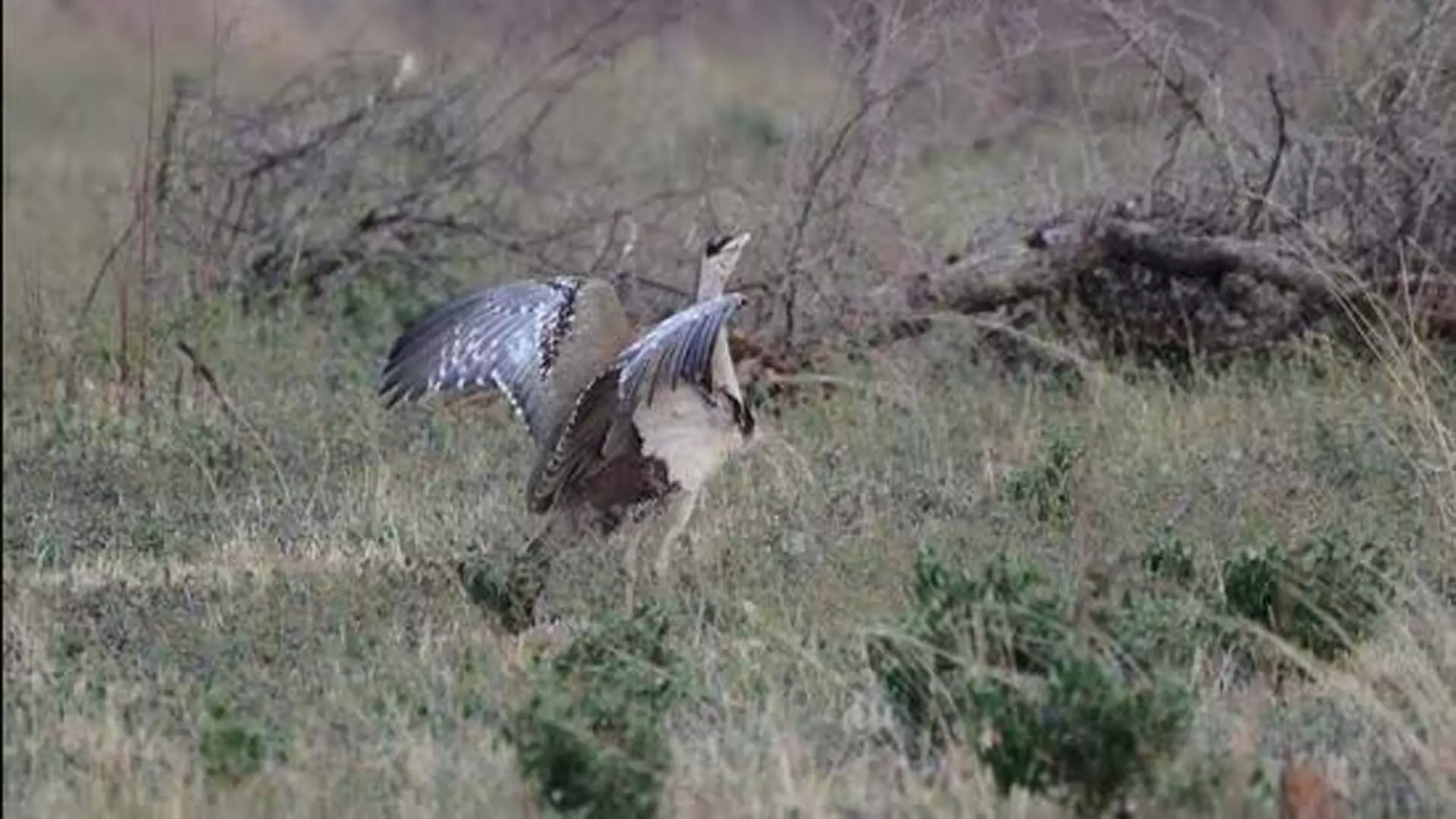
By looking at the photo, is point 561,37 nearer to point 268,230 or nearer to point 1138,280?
point 268,230

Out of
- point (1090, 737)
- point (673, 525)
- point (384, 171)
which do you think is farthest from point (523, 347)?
point (384, 171)

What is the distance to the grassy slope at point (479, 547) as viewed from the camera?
22.2 ft

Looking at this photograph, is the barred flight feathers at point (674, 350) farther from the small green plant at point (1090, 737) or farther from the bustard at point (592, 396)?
the small green plant at point (1090, 737)

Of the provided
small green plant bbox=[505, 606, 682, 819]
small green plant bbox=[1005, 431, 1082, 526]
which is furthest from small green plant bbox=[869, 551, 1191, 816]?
small green plant bbox=[1005, 431, 1082, 526]

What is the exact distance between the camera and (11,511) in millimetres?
9812

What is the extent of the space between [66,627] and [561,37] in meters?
6.01

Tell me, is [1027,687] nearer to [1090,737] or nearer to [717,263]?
[1090,737]

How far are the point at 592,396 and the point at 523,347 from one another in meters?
0.35

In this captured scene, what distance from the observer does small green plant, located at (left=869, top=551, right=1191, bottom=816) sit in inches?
256

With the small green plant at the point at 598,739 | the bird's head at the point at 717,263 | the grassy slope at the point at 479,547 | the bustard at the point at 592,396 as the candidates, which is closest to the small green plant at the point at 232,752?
the grassy slope at the point at 479,547

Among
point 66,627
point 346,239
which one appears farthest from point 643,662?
point 346,239

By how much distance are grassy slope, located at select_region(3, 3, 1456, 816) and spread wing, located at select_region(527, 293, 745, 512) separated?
0.36 meters

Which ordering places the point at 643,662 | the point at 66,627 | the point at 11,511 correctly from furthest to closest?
1. the point at 11,511
2. the point at 66,627
3. the point at 643,662

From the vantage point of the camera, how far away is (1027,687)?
681 centimetres
